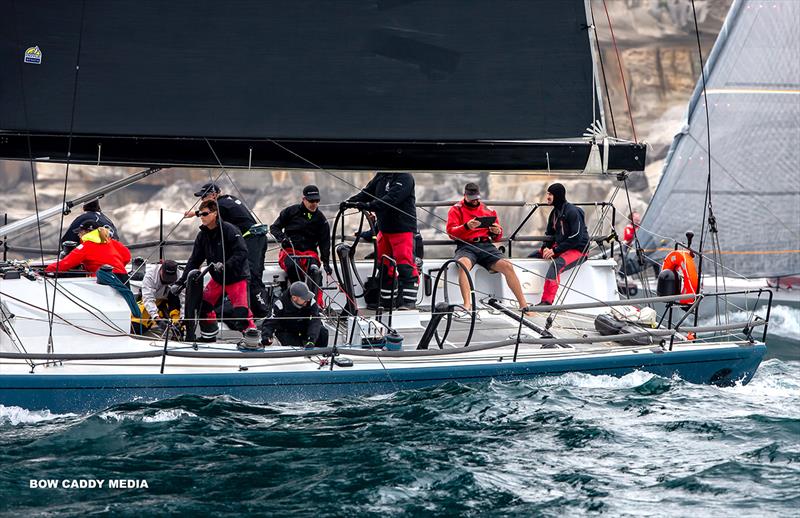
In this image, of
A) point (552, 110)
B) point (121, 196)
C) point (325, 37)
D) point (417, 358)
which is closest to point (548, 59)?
point (552, 110)

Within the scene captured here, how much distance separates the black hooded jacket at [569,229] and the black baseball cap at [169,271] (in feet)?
11.8

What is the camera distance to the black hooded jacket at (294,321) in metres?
7.53

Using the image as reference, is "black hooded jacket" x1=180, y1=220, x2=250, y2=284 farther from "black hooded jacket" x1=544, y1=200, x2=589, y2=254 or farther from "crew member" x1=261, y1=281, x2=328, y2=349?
"black hooded jacket" x1=544, y1=200, x2=589, y2=254

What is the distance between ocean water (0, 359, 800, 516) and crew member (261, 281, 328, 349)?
0.73 metres

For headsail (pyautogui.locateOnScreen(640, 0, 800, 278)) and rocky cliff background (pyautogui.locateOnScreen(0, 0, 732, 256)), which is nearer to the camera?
headsail (pyautogui.locateOnScreen(640, 0, 800, 278))

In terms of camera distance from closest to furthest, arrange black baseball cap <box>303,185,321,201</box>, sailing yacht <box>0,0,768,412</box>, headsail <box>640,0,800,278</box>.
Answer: sailing yacht <box>0,0,768,412</box>, black baseball cap <box>303,185,321,201</box>, headsail <box>640,0,800,278</box>

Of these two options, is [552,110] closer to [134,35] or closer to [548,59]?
[548,59]

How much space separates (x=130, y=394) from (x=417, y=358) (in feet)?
6.55

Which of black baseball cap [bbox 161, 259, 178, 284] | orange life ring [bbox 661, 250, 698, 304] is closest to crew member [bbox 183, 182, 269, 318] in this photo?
black baseball cap [bbox 161, 259, 178, 284]

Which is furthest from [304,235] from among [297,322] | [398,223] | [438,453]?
[438,453]

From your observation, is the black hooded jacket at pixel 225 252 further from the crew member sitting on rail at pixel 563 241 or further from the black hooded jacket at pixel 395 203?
the crew member sitting on rail at pixel 563 241

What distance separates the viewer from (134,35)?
7328 millimetres

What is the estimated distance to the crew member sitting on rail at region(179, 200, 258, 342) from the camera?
292 inches

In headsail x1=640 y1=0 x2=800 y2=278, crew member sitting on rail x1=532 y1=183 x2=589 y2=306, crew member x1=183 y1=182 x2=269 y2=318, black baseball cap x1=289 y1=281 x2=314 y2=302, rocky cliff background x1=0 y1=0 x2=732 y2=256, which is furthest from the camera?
A: rocky cliff background x1=0 y1=0 x2=732 y2=256
